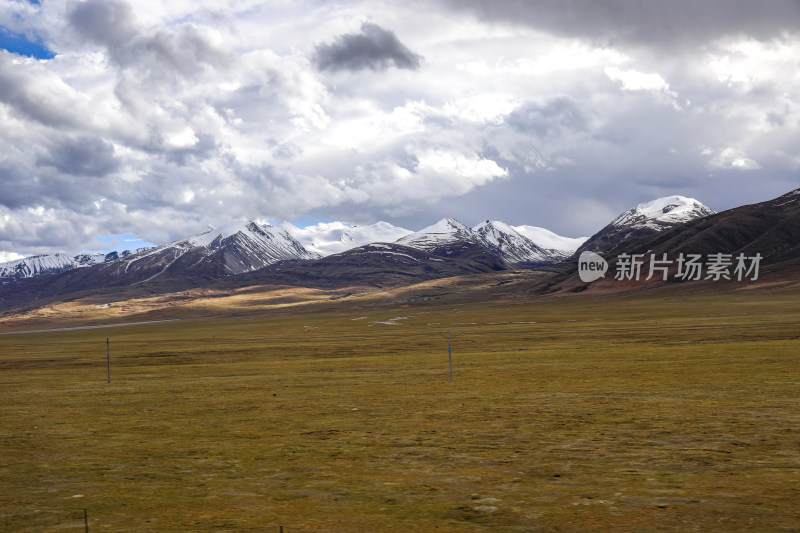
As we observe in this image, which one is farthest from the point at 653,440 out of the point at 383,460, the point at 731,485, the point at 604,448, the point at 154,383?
the point at 154,383

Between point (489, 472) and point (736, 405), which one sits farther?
point (736, 405)

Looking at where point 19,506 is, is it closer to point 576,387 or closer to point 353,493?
point 353,493

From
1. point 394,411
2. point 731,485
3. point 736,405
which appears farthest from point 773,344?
point 731,485

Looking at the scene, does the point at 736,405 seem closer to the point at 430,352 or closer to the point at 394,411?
the point at 394,411

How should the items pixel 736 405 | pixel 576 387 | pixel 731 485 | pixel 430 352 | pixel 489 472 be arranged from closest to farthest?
pixel 731 485
pixel 489 472
pixel 736 405
pixel 576 387
pixel 430 352

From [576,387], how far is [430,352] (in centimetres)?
2904

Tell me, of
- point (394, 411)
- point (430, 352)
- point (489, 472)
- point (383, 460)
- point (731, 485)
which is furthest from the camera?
→ point (430, 352)

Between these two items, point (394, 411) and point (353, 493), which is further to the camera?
point (394, 411)

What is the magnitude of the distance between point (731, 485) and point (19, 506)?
1315 centimetres

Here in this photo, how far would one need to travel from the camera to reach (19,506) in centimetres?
1197

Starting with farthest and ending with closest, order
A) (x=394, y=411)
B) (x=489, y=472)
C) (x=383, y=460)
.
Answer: (x=394, y=411)
(x=383, y=460)
(x=489, y=472)

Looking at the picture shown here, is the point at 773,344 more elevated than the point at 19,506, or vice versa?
the point at 19,506

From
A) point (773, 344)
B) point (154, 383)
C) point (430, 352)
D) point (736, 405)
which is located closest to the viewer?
point (736, 405)

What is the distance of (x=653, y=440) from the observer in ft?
53.5
